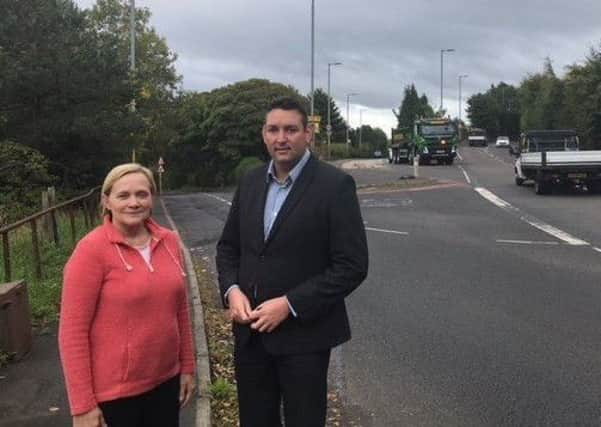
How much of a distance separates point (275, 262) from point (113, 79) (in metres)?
22.1

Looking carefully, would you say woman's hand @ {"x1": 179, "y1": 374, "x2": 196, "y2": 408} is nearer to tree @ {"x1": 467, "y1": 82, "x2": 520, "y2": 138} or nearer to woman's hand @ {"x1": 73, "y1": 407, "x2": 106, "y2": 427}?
woman's hand @ {"x1": 73, "y1": 407, "x2": 106, "y2": 427}

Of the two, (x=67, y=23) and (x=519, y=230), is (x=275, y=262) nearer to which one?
(x=519, y=230)

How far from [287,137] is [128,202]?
28.8 inches

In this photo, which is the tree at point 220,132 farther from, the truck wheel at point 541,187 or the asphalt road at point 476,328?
the asphalt road at point 476,328

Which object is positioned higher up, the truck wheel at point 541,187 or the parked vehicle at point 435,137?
the parked vehicle at point 435,137

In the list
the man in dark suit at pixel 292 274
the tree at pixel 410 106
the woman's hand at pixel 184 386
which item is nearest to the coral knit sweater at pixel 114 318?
the woman's hand at pixel 184 386

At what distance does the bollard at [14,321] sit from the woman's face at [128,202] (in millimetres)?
3297

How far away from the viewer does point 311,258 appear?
124 inches

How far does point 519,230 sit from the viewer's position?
15.4 metres

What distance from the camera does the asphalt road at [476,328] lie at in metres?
5.24

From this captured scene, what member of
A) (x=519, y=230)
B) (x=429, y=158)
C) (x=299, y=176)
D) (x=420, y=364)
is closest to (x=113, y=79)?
(x=519, y=230)

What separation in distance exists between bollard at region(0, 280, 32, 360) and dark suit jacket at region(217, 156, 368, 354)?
3414 mm

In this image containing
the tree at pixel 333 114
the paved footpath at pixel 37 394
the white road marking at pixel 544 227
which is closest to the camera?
the paved footpath at pixel 37 394

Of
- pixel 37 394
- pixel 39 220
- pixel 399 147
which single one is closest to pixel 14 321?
pixel 37 394
